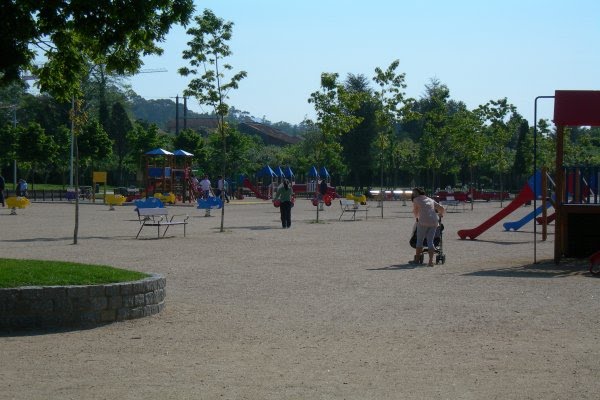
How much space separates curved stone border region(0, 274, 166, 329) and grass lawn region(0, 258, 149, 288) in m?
0.15

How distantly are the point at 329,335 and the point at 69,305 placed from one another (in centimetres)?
287

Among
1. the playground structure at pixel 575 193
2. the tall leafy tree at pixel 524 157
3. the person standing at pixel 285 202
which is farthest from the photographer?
the tall leafy tree at pixel 524 157

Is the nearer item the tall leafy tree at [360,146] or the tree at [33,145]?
the tree at [33,145]

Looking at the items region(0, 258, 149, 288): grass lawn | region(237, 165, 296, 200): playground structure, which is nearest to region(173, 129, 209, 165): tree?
region(237, 165, 296, 200): playground structure

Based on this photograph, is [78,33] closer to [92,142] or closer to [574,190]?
[574,190]

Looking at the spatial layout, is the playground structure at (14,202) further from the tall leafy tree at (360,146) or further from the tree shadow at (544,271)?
the tall leafy tree at (360,146)

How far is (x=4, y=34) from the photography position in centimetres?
1151

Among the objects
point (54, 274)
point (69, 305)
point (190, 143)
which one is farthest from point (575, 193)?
point (190, 143)

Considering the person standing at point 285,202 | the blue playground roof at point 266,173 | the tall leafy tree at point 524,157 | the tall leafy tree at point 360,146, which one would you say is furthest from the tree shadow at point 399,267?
the tall leafy tree at point 360,146

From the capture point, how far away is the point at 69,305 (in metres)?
10.4

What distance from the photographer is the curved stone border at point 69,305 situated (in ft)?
33.2

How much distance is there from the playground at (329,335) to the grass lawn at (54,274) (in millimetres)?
605

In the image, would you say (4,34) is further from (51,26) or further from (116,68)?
A: (116,68)

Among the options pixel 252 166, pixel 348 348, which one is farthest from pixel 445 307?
pixel 252 166
